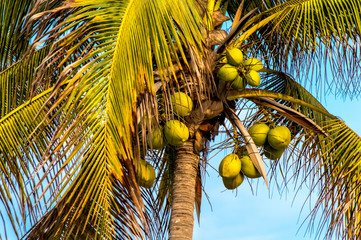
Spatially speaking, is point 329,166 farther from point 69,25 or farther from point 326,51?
point 69,25

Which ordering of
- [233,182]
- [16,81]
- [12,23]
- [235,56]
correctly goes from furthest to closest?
[16,81] < [12,23] < [233,182] < [235,56]

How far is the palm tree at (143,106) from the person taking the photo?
383 cm

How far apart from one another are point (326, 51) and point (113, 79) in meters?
2.41

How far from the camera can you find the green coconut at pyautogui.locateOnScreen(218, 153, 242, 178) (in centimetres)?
459

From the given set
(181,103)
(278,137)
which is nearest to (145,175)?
(181,103)

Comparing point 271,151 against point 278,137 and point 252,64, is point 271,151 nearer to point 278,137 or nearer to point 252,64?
point 278,137

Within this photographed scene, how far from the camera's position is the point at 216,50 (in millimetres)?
4777

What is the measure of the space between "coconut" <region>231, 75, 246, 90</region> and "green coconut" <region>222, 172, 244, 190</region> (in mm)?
724

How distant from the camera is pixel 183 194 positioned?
470 cm

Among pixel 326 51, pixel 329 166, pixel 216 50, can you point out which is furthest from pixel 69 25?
pixel 329 166

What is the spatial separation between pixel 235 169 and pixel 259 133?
41 centimetres

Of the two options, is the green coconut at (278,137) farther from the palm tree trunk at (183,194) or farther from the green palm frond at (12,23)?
the green palm frond at (12,23)

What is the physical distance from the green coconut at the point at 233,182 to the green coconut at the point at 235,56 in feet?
3.08

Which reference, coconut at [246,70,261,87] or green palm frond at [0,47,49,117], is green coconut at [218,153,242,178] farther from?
green palm frond at [0,47,49,117]
